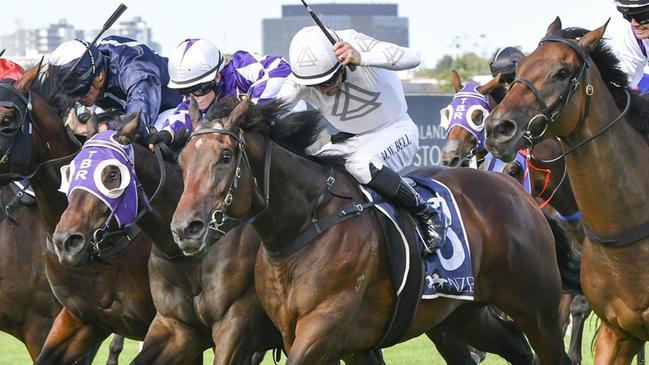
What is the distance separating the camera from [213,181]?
18.9 ft

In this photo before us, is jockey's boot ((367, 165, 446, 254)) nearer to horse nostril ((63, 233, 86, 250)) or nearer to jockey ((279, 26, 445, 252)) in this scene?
jockey ((279, 26, 445, 252))

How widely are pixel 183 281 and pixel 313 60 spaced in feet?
4.07

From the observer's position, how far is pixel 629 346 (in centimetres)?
591

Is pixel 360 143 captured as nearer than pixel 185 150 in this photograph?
No

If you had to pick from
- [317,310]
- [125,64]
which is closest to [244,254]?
[317,310]

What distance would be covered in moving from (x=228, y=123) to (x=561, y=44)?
4.79 feet

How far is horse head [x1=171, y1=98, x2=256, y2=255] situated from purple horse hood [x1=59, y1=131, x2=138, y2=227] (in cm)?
67

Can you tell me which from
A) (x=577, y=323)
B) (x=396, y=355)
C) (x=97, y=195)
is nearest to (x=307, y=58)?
(x=97, y=195)

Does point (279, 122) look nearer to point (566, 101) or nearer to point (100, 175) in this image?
point (100, 175)

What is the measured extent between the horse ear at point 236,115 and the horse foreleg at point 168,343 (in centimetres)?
118

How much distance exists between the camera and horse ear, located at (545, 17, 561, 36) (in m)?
5.88

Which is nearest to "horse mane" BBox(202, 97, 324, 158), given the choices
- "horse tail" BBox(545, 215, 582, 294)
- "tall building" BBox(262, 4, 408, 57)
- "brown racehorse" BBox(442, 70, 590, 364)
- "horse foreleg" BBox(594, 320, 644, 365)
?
"horse foreleg" BBox(594, 320, 644, 365)

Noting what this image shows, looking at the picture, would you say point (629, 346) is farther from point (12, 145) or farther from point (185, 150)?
point (12, 145)

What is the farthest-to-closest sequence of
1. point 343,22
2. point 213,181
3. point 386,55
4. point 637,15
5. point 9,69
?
1. point 343,22
2. point 9,69
3. point 386,55
4. point 637,15
5. point 213,181
